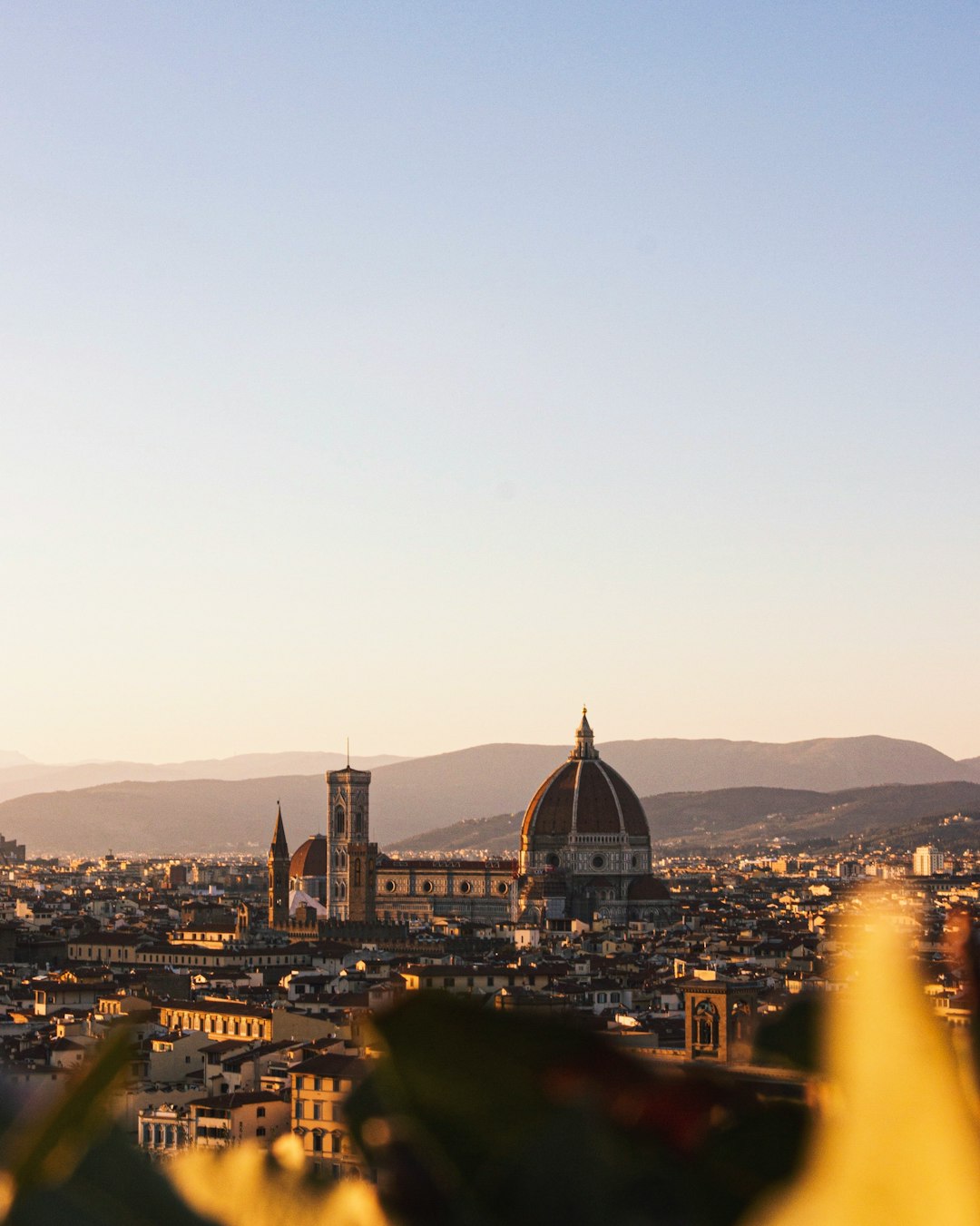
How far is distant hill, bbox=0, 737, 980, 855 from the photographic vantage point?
16575cm

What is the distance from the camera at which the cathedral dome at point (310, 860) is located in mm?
59188

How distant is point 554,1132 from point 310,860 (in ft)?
196

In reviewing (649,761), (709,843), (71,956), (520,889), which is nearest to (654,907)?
(520,889)

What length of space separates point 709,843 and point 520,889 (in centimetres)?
8885

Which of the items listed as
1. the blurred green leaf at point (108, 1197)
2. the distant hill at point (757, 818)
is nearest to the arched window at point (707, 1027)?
the blurred green leaf at point (108, 1197)

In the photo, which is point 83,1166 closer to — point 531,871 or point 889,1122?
point 889,1122

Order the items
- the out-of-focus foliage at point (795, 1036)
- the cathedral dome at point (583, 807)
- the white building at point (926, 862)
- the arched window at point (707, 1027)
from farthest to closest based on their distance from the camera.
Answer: the white building at point (926, 862)
the cathedral dome at point (583, 807)
the arched window at point (707, 1027)
the out-of-focus foliage at point (795, 1036)

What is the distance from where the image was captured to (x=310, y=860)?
195ft

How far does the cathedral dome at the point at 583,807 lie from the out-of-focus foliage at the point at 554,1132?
168 feet

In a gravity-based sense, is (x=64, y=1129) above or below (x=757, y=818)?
below

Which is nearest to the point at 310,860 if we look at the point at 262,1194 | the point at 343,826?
Answer: the point at 343,826

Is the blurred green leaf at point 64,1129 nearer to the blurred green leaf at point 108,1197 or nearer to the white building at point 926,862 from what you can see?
the blurred green leaf at point 108,1197

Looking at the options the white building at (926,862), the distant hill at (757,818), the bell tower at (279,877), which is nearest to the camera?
the bell tower at (279,877)

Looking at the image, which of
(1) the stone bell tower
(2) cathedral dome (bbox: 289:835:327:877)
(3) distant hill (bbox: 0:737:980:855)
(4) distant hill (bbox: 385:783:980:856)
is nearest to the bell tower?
(1) the stone bell tower
